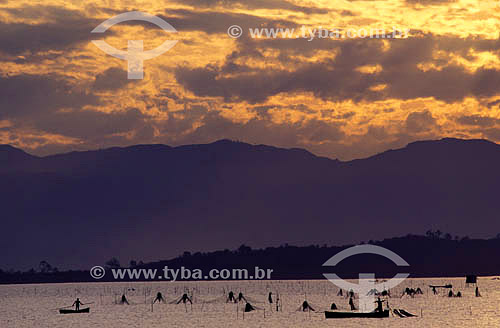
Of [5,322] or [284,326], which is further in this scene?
[5,322]

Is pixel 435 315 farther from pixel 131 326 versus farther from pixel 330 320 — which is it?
pixel 131 326

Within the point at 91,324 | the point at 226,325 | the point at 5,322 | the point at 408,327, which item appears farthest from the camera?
the point at 5,322

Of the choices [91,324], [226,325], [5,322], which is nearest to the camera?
[226,325]

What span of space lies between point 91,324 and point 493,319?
70.8m

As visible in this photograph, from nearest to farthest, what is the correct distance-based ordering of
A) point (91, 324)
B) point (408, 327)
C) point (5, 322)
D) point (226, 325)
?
1. point (408, 327)
2. point (226, 325)
3. point (91, 324)
4. point (5, 322)

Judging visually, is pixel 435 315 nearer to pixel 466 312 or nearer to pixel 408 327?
pixel 466 312

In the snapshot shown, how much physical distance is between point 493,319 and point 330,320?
29086 mm

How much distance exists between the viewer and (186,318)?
182m

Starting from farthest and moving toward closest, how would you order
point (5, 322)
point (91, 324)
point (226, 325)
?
point (5, 322)
point (91, 324)
point (226, 325)

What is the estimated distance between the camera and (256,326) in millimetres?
159500

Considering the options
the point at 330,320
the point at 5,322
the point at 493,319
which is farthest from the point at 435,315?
the point at 5,322

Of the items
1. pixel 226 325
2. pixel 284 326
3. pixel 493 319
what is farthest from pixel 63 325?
pixel 493 319

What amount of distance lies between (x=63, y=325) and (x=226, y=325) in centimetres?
3066

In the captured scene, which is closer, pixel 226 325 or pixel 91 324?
pixel 226 325
